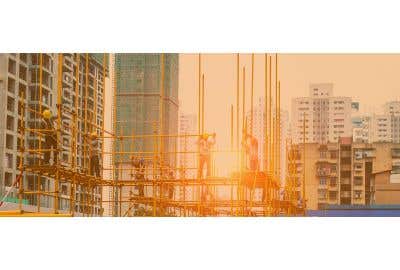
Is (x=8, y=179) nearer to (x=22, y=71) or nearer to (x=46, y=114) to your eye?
(x=46, y=114)

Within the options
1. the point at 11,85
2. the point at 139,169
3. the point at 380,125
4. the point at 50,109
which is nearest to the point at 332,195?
the point at 380,125

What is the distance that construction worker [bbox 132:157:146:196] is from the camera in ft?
60.0

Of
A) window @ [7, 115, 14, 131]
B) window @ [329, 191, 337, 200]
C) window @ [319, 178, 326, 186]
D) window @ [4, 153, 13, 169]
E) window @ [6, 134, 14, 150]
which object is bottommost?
window @ [329, 191, 337, 200]

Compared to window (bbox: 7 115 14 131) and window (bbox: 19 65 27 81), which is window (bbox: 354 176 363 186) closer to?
window (bbox: 7 115 14 131)

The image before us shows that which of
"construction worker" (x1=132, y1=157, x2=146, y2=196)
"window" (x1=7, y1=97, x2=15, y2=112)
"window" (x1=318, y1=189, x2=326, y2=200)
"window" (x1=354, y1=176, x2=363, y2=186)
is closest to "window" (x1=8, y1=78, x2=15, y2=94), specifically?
"window" (x1=7, y1=97, x2=15, y2=112)

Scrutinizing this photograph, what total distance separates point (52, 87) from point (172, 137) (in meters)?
3.52

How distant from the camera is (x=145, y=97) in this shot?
57.0ft

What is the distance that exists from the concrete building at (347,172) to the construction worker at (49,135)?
507cm

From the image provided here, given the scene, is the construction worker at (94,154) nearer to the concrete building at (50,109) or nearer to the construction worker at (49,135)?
the concrete building at (50,109)

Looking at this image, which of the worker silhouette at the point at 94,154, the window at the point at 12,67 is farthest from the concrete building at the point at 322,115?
the window at the point at 12,67

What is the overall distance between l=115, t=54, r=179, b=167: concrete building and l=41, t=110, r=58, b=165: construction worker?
4.66 feet

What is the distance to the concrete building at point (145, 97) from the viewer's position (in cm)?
1680
